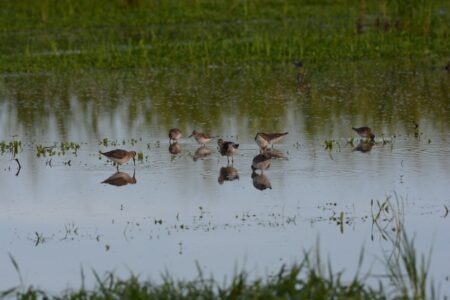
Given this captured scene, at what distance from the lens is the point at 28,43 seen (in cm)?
2380

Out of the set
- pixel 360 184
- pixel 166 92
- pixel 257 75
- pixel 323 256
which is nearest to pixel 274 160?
pixel 360 184

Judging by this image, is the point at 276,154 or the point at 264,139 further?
the point at 264,139

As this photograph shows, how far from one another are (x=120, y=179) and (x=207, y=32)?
1289 cm

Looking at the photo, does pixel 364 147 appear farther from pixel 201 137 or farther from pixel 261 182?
pixel 261 182

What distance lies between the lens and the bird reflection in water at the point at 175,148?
13616 mm

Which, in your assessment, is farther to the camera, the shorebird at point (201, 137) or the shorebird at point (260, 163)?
the shorebird at point (201, 137)

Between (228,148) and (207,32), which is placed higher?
(207,32)

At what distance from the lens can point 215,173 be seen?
12.3 meters

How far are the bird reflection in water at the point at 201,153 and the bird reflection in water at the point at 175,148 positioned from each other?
0.20 metres

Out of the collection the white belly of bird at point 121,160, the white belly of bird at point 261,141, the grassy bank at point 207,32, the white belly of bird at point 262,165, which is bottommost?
the white belly of bird at point 262,165

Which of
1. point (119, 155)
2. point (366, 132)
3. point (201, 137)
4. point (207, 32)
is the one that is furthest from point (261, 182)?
point (207, 32)

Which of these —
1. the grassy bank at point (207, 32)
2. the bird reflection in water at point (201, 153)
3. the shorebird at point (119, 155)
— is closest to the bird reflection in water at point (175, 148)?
the bird reflection in water at point (201, 153)

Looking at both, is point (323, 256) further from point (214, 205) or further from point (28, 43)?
point (28, 43)

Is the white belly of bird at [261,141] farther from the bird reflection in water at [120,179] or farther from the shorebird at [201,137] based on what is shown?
the bird reflection in water at [120,179]
